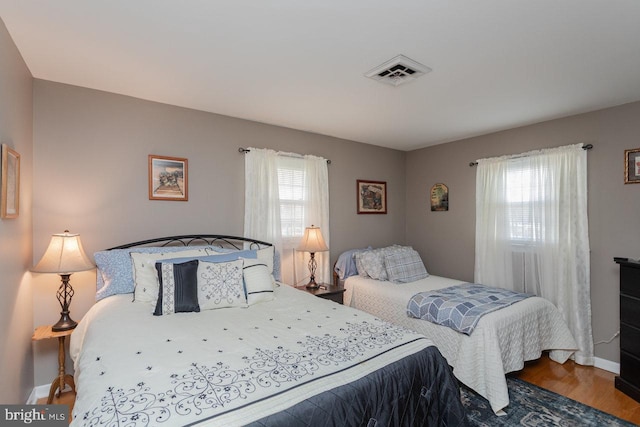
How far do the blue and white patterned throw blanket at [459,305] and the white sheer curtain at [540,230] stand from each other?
0.52m

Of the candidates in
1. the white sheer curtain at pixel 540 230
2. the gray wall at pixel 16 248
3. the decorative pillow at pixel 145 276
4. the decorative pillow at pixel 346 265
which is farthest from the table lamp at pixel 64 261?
the white sheer curtain at pixel 540 230

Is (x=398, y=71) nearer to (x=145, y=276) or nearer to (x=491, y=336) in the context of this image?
(x=491, y=336)

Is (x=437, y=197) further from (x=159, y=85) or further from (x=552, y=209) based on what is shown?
(x=159, y=85)

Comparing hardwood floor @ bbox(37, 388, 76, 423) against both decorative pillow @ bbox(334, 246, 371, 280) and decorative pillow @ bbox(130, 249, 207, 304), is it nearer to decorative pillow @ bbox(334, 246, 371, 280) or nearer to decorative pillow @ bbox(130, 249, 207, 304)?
decorative pillow @ bbox(130, 249, 207, 304)

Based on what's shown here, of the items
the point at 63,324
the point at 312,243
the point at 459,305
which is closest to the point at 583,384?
the point at 459,305

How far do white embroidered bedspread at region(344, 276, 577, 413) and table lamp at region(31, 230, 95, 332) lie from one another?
2741 millimetres

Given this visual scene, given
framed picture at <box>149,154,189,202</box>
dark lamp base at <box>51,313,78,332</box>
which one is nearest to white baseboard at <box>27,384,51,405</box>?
dark lamp base at <box>51,313,78,332</box>

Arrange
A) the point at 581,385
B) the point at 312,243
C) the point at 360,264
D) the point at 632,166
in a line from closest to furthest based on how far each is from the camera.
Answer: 1. the point at 581,385
2. the point at 632,166
3. the point at 312,243
4. the point at 360,264

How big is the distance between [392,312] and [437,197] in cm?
201

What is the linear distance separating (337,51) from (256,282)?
5.76 feet

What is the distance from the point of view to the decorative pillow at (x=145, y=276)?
2285 millimetres

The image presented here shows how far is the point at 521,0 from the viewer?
1.54 m

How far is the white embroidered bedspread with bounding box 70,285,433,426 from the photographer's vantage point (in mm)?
1092

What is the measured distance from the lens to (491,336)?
2.44 meters
